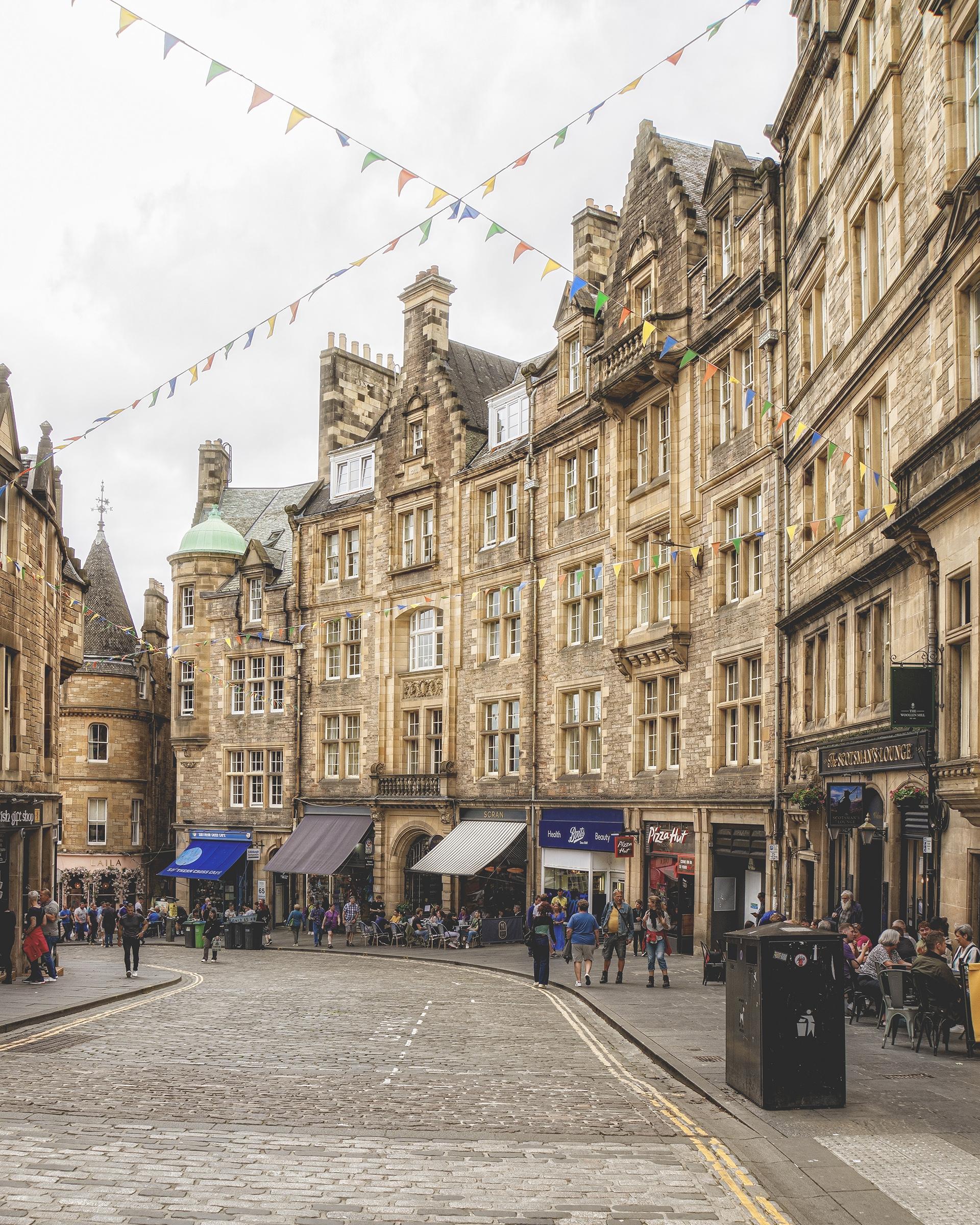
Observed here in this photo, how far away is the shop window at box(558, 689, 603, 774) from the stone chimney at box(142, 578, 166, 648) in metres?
28.6

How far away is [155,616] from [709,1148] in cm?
5323

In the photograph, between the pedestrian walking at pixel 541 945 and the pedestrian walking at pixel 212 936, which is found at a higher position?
the pedestrian walking at pixel 541 945

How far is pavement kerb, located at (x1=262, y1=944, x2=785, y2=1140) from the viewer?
10.5 meters

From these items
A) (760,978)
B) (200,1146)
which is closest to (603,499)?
(760,978)

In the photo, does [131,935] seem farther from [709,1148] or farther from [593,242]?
[593,242]

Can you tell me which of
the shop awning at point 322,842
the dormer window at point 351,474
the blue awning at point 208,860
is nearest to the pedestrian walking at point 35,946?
the shop awning at point 322,842

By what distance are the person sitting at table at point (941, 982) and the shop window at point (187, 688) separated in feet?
129

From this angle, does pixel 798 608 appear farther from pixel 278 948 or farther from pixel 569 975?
pixel 278 948

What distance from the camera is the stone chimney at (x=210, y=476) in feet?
186

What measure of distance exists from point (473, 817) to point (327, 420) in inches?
706

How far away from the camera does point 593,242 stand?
122ft

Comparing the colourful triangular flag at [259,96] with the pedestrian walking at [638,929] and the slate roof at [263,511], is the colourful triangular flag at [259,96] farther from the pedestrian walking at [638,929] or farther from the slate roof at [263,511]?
the slate roof at [263,511]

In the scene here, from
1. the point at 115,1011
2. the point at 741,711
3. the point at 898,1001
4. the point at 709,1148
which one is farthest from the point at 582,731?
the point at 709,1148

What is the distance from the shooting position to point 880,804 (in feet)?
66.2
